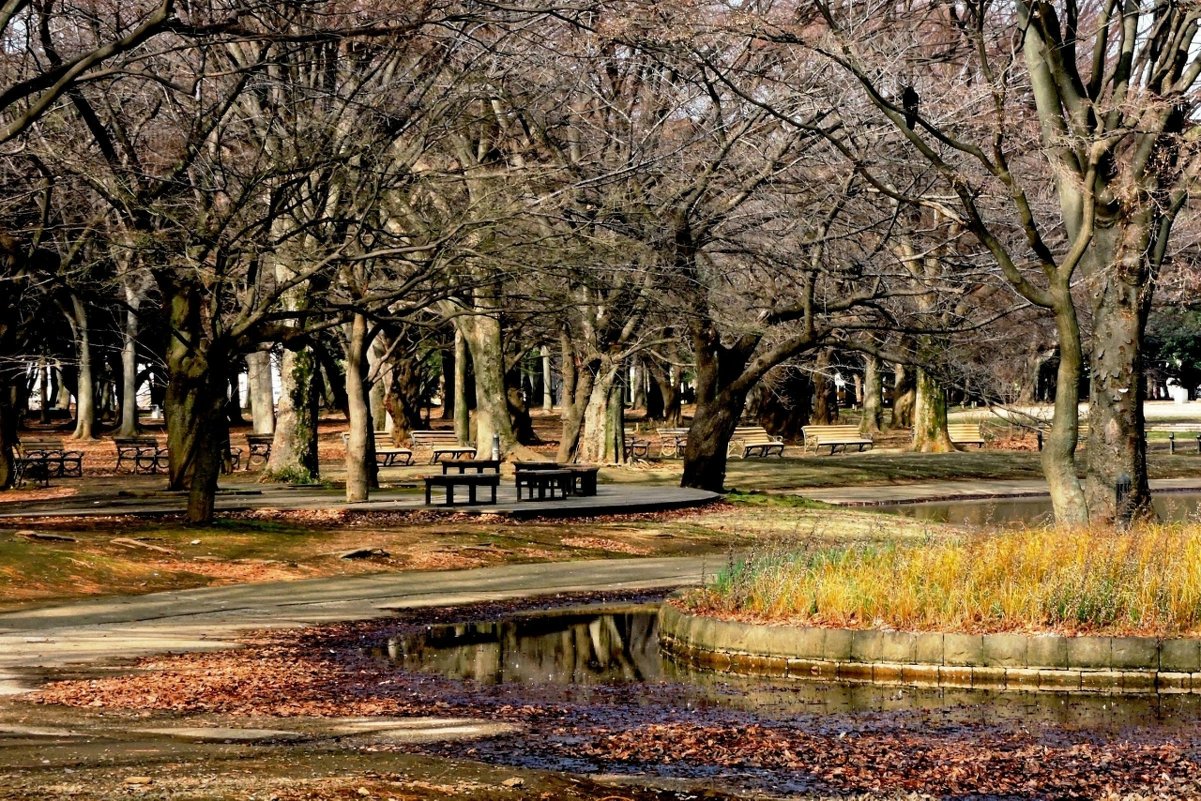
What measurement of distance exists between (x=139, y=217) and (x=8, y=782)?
50.6ft

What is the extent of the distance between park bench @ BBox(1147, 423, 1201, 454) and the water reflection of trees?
3887cm

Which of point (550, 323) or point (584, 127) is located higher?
point (584, 127)

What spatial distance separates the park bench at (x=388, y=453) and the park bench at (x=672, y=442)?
26.0 feet

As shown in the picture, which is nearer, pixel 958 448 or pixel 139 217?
pixel 139 217

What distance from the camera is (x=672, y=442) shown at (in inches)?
A: 1950

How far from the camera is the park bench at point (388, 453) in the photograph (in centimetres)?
4464

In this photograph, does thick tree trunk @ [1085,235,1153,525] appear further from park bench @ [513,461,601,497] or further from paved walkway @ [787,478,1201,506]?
paved walkway @ [787,478,1201,506]

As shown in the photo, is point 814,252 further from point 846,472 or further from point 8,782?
point 8,782

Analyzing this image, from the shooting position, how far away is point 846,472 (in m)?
42.0

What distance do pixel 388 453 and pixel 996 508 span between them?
59.2 ft

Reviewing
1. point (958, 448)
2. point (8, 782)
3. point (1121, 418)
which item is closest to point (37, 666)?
point (8, 782)

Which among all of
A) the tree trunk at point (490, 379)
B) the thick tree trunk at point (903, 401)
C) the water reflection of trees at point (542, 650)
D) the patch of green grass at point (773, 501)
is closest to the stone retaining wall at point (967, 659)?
the water reflection of trees at point (542, 650)

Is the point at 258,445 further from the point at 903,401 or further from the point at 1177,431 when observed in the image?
the point at 1177,431

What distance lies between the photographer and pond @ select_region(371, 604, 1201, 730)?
10914 mm
